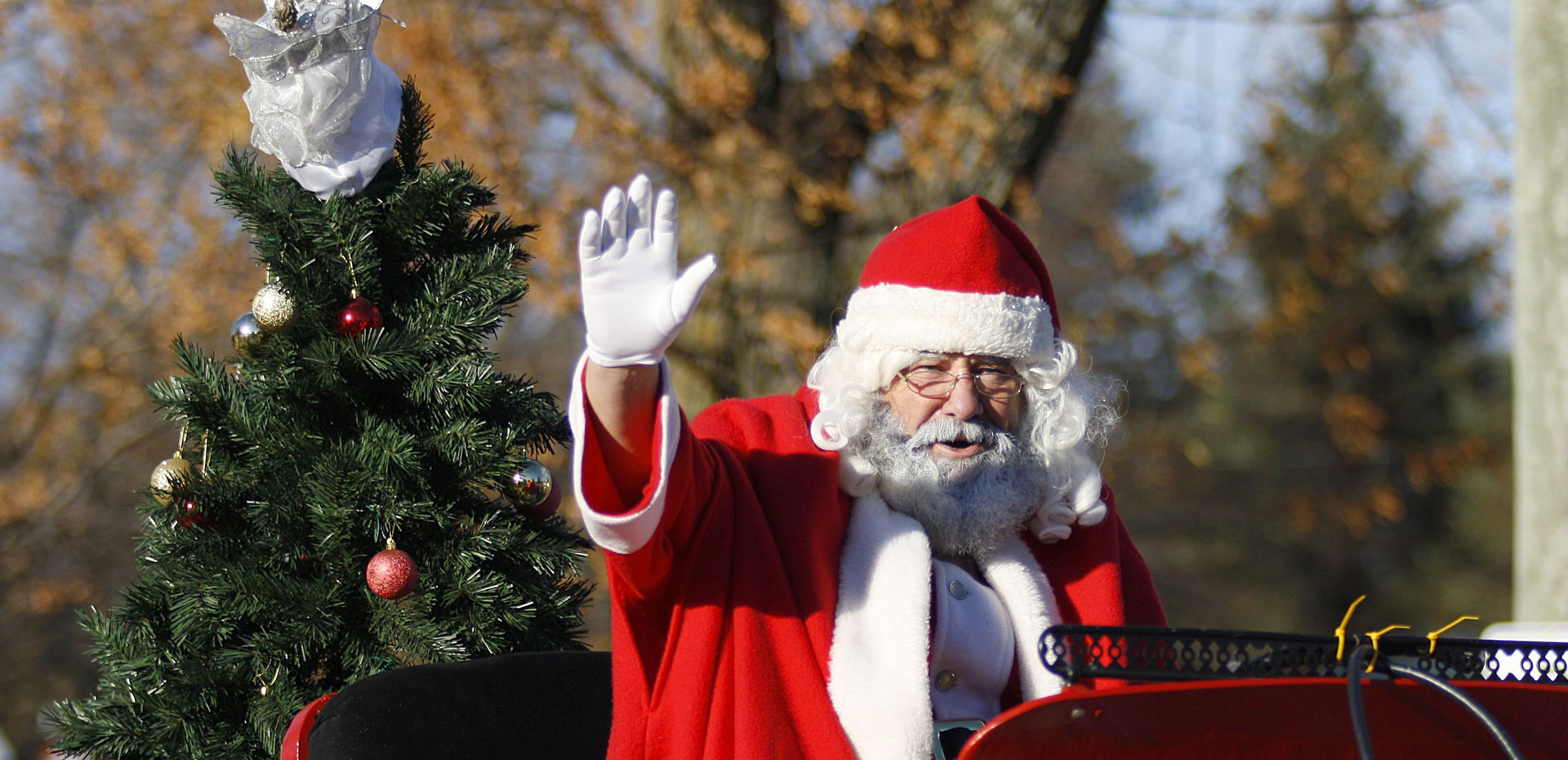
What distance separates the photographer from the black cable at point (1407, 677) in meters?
1.53

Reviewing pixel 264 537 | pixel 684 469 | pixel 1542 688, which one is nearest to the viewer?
pixel 1542 688

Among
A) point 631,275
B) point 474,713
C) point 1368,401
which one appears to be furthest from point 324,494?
point 1368,401

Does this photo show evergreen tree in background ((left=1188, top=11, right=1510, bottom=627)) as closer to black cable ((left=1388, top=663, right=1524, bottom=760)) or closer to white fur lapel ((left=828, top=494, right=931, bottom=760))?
white fur lapel ((left=828, top=494, right=931, bottom=760))

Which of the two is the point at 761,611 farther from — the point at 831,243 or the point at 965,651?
the point at 831,243

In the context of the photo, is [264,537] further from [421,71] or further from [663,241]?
[421,71]

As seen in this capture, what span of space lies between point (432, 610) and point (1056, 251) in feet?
63.9

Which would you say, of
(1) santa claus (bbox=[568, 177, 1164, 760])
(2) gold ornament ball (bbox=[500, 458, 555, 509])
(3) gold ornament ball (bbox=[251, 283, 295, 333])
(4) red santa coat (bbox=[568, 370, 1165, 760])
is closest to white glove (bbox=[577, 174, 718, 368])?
(1) santa claus (bbox=[568, 177, 1164, 760])

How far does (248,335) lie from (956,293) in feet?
4.58

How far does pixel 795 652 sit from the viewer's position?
7.91 ft

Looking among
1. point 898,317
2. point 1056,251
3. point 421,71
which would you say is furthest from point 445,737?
point 1056,251

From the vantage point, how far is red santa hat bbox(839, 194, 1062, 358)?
2777mm

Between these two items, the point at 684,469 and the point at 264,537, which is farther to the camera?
the point at 264,537

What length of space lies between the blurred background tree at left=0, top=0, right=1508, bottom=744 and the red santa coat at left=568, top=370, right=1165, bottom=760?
1019 millimetres

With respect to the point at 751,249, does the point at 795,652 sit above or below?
above
